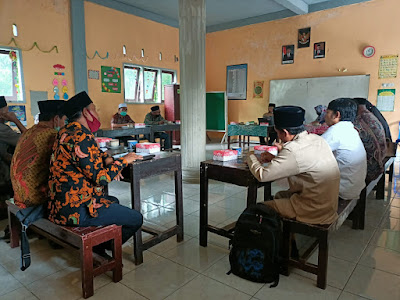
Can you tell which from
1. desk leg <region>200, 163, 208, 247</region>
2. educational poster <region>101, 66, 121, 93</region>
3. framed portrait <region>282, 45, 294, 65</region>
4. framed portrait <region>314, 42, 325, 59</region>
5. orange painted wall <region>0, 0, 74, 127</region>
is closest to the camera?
desk leg <region>200, 163, 208, 247</region>

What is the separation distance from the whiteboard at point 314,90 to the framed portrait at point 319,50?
0.57 m

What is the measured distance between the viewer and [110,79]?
728 cm

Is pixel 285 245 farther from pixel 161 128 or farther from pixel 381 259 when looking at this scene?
pixel 161 128

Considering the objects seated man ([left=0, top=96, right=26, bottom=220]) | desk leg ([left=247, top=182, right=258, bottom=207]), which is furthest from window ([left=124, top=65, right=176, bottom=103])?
desk leg ([left=247, top=182, right=258, bottom=207])

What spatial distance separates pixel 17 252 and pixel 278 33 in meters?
7.80

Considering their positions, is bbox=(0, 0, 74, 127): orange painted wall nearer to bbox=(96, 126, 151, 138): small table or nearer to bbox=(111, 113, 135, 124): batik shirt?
bbox=(111, 113, 135, 124): batik shirt

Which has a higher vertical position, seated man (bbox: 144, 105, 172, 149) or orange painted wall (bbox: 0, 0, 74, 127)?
orange painted wall (bbox: 0, 0, 74, 127)

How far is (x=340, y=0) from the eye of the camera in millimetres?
7023

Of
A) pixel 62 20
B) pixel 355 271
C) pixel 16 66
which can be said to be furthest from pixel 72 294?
pixel 62 20

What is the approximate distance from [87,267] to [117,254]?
0.21 metres

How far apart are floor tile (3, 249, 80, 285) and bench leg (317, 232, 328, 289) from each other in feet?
5.64

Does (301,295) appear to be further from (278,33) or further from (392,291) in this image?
(278,33)

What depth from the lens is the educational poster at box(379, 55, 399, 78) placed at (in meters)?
6.50

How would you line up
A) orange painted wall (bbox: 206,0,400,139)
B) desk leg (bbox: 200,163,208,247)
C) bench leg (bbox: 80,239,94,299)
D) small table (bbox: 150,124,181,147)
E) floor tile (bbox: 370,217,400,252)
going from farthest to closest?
orange painted wall (bbox: 206,0,400,139), small table (bbox: 150,124,181,147), floor tile (bbox: 370,217,400,252), desk leg (bbox: 200,163,208,247), bench leg (bbox: 80,239,94,299)
